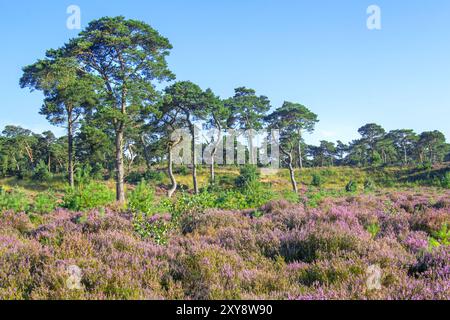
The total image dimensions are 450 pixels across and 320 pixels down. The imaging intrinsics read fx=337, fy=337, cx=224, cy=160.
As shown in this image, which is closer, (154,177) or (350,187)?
(350,187)

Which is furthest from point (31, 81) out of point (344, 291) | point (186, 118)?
point (344, 291)

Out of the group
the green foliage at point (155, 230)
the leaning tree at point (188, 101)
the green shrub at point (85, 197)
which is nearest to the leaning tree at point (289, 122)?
the leaning tree at point (188, 101)

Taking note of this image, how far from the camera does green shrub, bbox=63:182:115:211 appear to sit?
37.7ft

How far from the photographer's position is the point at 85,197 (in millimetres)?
11633

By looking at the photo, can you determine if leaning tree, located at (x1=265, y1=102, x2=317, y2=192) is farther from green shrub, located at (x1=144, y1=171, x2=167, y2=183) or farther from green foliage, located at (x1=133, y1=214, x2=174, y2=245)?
green foliage, located at (x1=133, y1=214, x2=174, y2=245)

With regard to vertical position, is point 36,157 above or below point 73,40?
below

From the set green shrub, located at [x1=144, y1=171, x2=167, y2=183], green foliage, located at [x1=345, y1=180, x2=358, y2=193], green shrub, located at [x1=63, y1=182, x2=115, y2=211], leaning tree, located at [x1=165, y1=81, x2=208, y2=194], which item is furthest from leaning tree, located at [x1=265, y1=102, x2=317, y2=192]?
green shrub, located at [x1=63, y1=182, x2=115, y2=211]

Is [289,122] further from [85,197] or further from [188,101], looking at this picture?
[85,197]

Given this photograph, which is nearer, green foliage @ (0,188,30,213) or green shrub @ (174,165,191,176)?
green foliage @ (0,188,30,213)

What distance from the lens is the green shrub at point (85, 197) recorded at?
1148 centimetres

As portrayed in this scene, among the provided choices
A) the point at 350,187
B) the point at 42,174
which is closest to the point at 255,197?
the point at 350,187
